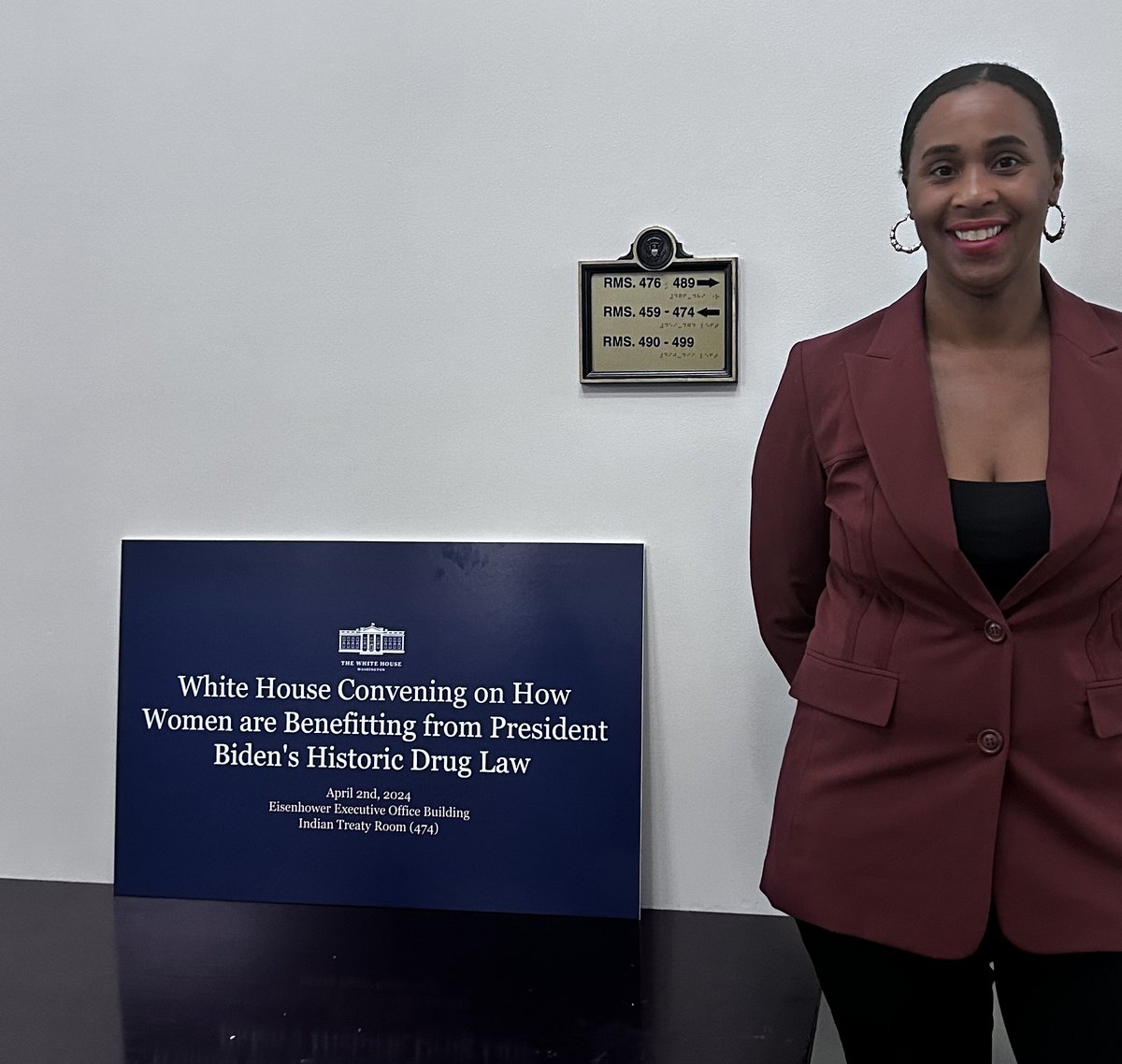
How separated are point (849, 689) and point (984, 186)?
1.89ft

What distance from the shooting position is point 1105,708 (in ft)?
4.21

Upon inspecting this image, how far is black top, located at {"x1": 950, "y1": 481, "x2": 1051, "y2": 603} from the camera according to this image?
128cm

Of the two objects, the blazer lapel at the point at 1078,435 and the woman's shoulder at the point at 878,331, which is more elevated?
the woman's shoulder at the point at 878,331

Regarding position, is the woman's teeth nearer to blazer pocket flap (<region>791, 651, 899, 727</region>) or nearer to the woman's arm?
the woman's arm

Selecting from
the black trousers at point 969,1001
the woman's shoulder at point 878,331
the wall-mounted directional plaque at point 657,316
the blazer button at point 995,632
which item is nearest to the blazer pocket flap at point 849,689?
the blazer button at point 995,632

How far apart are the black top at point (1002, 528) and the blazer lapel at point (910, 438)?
0.07 feet

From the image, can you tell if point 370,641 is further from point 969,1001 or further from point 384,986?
point 969,1001

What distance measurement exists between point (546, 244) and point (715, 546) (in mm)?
590

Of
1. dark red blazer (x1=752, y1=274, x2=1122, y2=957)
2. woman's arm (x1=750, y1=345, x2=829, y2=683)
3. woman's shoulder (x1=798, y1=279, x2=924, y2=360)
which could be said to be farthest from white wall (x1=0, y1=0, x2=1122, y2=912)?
dark red blazer (x1=752, y1=274, x2=1122, y2=957)

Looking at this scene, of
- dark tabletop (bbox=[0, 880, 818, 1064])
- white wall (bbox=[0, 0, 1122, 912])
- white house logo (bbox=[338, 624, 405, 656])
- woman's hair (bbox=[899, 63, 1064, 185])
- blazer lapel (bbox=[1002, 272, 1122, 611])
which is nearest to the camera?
blazer lapel (bbox=[1002, 272, 1122, 611])

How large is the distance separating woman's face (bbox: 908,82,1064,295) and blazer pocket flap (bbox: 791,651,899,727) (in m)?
0.45

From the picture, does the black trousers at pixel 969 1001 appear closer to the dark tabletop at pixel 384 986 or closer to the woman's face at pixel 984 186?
the dark tabletop at pixel 384 986

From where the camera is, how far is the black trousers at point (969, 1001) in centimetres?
126

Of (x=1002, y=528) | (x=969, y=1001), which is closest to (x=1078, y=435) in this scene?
(x=1002, y=528)
